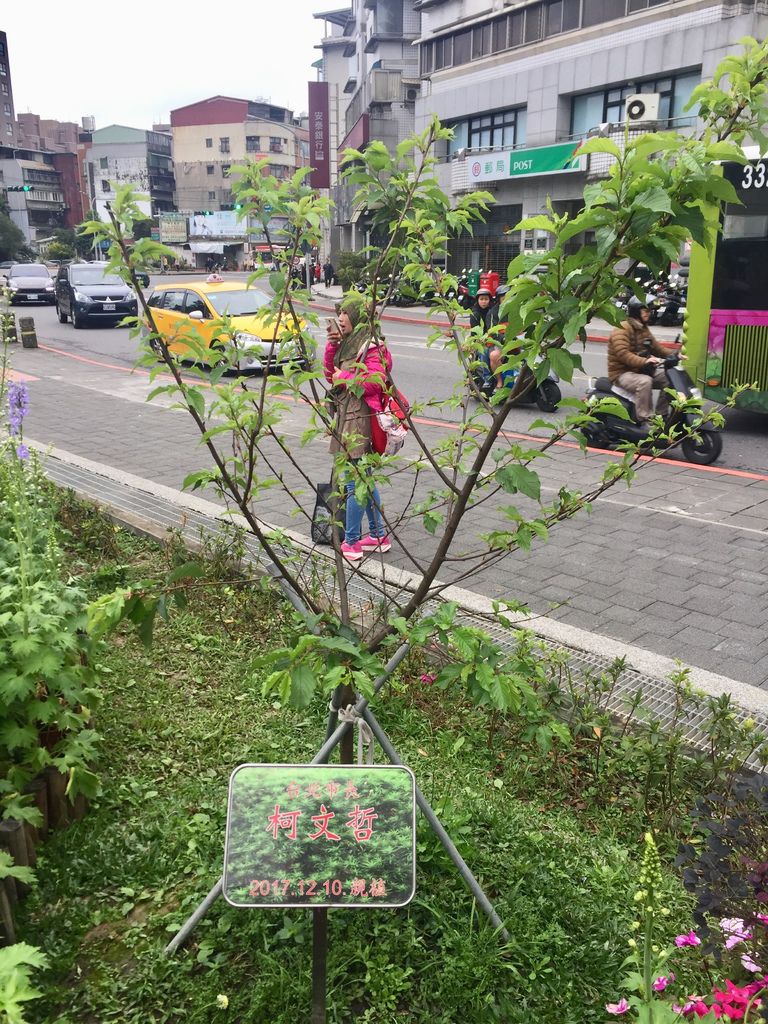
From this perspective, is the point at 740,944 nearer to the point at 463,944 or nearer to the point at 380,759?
the point at 463,944

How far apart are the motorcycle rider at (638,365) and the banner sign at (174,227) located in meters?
92.2

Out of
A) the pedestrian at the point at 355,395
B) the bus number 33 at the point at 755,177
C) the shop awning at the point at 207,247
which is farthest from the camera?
the shop awning at the point at 207,247

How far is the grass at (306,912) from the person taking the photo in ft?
8.37

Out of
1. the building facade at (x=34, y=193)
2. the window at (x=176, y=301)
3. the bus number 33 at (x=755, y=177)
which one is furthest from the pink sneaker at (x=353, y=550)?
the building facade at (x=34, y=193)

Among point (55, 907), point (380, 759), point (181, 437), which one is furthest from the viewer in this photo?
point (181, 437)

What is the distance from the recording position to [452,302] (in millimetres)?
3266

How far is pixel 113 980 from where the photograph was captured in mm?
2625

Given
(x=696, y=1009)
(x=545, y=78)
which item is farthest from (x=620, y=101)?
(x=696, y=1009)

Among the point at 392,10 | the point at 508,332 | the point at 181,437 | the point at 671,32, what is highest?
the point at 392,10

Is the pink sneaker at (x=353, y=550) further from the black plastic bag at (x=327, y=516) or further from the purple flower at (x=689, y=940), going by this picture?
the purple flower at (x=689, y=940)

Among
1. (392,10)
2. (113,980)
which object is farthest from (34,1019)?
→ (392,10)

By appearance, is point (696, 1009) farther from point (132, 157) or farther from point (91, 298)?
point (132, 157)

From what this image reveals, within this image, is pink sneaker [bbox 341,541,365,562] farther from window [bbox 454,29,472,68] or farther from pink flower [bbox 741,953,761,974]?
window [bbox 454,29,472,68]

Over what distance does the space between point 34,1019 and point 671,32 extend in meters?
34.9
